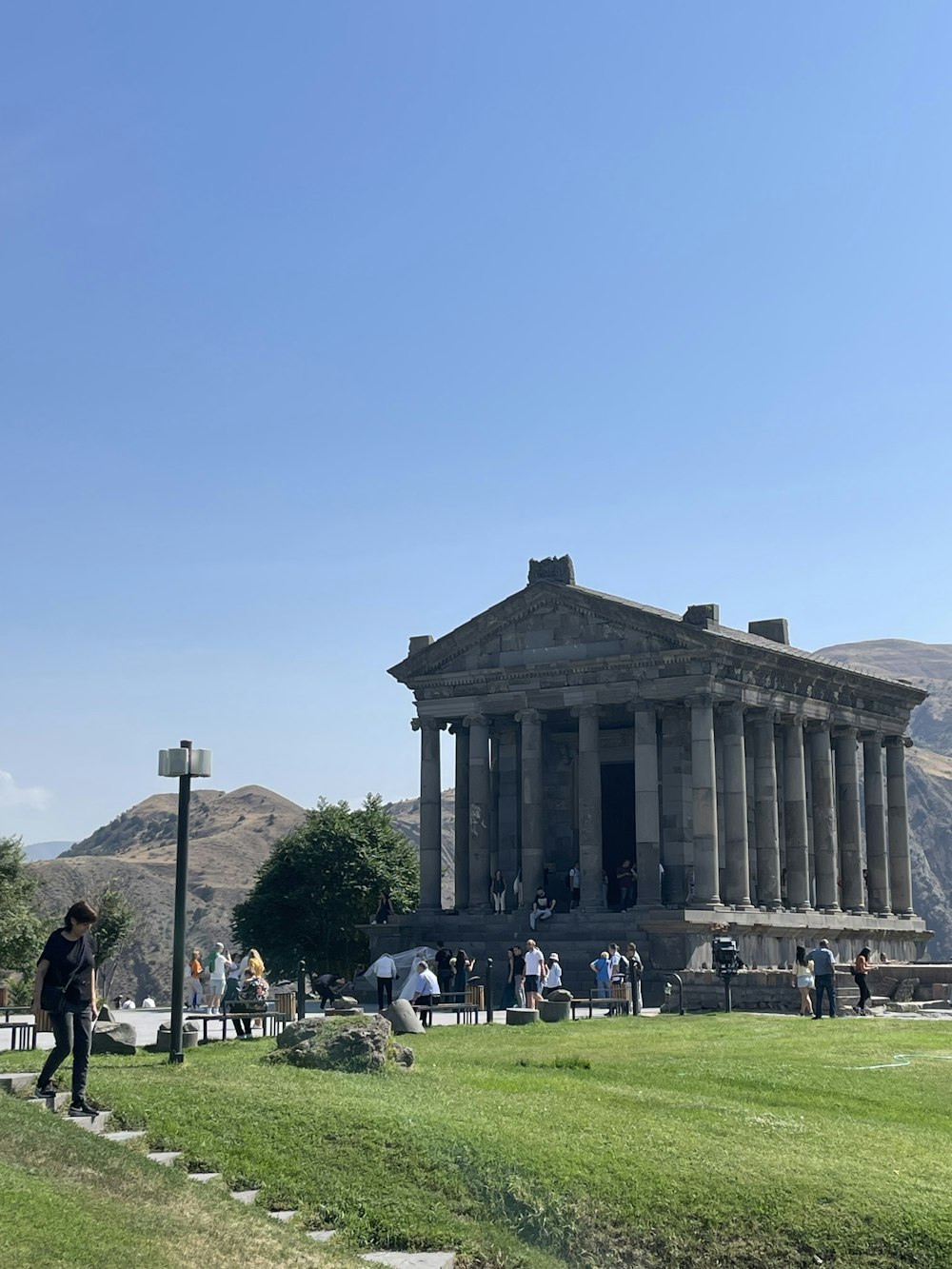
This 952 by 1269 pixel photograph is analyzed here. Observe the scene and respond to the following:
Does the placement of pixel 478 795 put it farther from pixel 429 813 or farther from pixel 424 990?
pixel 424 990

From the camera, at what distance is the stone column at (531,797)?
53.2 metres

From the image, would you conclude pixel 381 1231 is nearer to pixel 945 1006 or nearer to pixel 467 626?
pixel 945 1006

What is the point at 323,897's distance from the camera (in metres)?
71.3

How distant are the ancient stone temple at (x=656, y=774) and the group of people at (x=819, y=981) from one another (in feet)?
30.9

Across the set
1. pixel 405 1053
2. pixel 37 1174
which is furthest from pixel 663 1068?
pixel 37 1174

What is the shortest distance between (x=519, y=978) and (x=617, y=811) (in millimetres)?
17281

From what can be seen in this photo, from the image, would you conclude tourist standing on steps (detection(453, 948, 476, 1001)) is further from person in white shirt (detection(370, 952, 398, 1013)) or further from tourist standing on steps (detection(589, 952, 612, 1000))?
person in white shirt (detection(370, 952, 398, 1013))

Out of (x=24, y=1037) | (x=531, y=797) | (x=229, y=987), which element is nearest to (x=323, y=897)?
(x=531, y=797)

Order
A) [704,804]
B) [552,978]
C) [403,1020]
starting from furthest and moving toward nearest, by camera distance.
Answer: [704,804], [552,978], [403,1020]

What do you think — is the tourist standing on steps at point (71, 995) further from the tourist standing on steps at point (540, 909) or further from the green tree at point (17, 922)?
the green tree at point (17, 922)

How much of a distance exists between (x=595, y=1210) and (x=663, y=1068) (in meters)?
9.01

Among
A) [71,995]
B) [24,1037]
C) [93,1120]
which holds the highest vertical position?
[71,995]

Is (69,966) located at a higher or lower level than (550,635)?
lower

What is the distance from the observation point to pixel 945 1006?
41031mm
